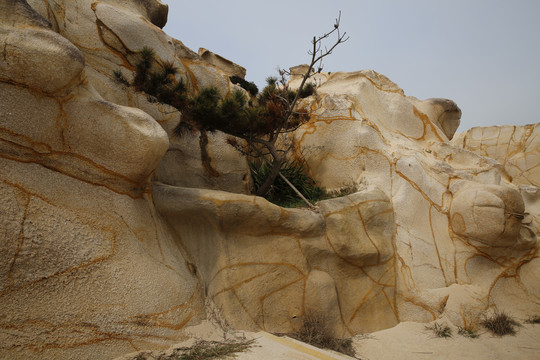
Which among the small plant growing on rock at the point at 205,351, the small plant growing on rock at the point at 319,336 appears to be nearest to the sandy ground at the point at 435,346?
the small plant growing on rock at the point at 319,336

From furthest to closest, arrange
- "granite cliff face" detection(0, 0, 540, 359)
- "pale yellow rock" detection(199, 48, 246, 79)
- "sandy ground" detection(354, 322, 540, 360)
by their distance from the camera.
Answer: "pale yellow rock" detection(199, 48, 246, 79)
"sandy ground" detection(354, 322, 540, 360)
"granite cliff face" detection(0, 0, 540, 359)

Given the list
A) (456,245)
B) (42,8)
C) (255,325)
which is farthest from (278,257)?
(42,8)

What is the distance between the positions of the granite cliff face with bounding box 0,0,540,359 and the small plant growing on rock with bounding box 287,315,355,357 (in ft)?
0.34

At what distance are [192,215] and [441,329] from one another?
10.5 ft

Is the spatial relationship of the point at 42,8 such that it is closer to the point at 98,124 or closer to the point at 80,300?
the point at 98,124

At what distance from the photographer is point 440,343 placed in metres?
4.00

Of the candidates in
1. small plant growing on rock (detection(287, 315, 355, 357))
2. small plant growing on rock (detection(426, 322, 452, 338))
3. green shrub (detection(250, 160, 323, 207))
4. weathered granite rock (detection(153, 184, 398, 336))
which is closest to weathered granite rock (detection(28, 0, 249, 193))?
green shrub (detection(250, 160, 323, 207))

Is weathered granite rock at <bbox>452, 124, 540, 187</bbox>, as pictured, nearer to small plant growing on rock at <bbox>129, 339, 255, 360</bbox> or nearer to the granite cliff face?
the granite cliff face

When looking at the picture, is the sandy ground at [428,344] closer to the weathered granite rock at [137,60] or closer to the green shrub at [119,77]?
the weathered granite rock at [137,60]

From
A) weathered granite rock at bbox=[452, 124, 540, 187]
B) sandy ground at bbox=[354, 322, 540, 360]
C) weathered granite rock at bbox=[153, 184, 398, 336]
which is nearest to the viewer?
weathered granite rock at bbox=[153, 184, 398, 336]

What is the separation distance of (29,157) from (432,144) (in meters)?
6.12

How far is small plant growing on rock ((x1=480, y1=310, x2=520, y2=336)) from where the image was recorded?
4.34 meters

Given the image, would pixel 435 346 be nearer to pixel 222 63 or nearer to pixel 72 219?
pixel 72 219

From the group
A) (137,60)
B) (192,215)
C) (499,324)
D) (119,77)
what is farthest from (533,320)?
(137,60)
